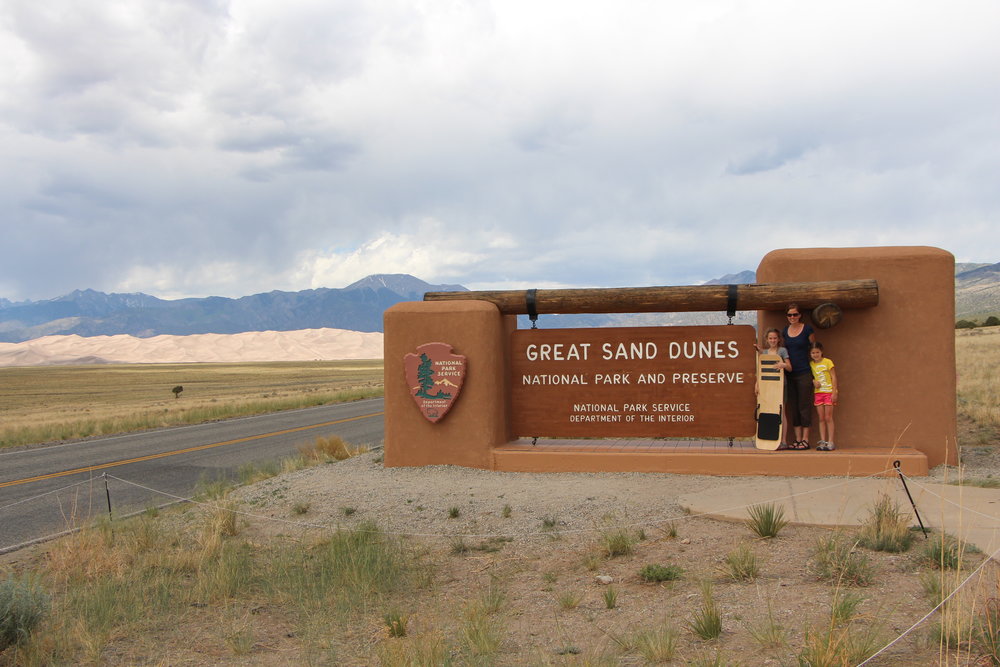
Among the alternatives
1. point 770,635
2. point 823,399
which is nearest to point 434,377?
point 823,399

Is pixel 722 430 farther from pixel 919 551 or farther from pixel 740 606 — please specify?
pixel 740 606

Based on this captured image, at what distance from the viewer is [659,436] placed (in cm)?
1051

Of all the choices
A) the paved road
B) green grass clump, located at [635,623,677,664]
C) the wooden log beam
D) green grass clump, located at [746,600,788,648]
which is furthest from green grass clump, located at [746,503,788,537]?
the paved road

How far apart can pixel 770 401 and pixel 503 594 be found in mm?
5448

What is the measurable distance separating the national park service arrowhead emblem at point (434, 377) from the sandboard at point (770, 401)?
391 cm

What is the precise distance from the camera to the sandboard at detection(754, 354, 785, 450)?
388 inches

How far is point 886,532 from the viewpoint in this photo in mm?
6129

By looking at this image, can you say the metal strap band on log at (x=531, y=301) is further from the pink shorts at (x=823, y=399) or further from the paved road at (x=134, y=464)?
the paved road at (x=134, y=464)

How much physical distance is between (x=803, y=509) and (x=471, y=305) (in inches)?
201

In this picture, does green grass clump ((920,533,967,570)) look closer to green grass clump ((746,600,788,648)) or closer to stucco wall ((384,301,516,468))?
green grass clump ((746,600,788,648))

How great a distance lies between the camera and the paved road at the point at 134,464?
408 inches

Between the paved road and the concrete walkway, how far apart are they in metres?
6.78

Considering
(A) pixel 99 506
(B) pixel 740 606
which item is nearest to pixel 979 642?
(B) pixel 740 606

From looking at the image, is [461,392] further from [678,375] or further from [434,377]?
[678,375]
